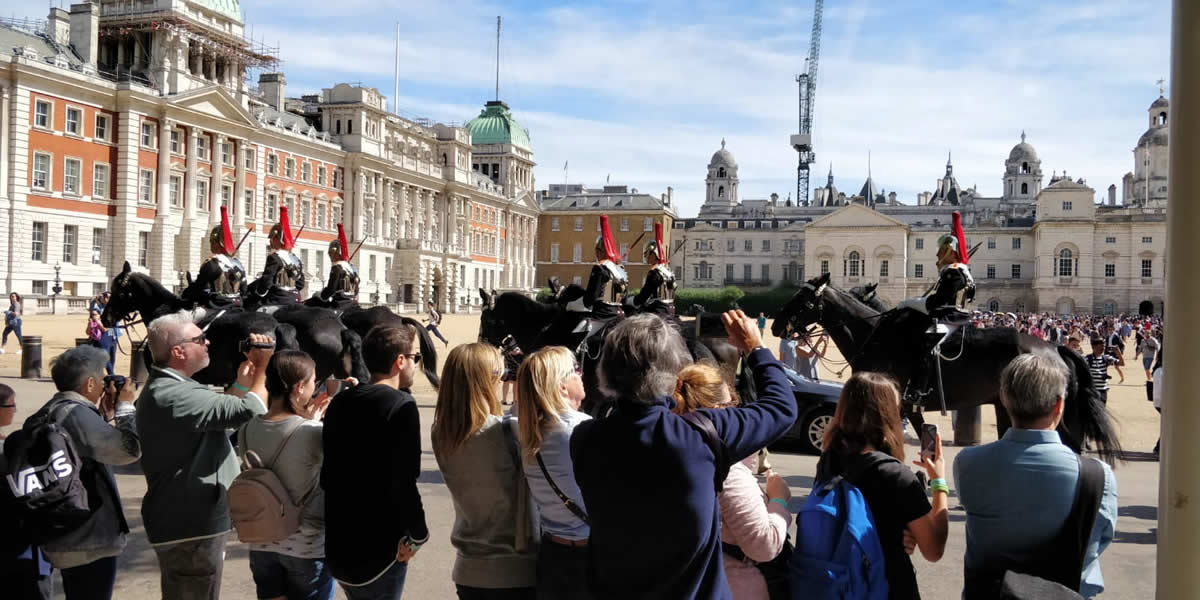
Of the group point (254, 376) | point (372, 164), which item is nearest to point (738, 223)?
point (372, 164)

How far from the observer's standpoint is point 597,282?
10.5 meters

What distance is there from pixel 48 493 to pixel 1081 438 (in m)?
7.30

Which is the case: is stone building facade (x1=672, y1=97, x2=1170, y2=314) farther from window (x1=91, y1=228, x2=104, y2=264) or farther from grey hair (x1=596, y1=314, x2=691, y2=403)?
grey hair (x1=596, y1=314, x2=691, y2=403)

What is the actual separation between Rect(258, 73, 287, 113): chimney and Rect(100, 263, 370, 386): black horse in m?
55.2

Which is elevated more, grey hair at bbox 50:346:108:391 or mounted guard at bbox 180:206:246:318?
mounted guard at bbox 180:206:246:318

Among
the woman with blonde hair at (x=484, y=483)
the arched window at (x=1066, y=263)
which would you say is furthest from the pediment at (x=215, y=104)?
the arched window at (x=1066, y=263)

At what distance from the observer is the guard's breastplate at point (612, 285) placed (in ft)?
35.0

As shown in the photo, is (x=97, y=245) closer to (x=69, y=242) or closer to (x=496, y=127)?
(x=69, y=242)

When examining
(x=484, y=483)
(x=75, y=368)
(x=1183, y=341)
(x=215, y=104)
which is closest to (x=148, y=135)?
(x=215, y=104)

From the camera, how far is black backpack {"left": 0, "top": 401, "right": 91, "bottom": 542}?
381 centimetres

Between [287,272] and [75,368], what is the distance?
29.4 feet

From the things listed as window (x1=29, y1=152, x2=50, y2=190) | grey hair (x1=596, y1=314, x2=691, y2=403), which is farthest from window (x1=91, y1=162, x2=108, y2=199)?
grey hair (x1=596, y1=314, x2=691, y2=403)

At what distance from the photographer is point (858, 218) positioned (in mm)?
89750

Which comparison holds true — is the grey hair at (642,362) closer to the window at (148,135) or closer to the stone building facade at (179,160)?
the stone building facade at (179,160)
